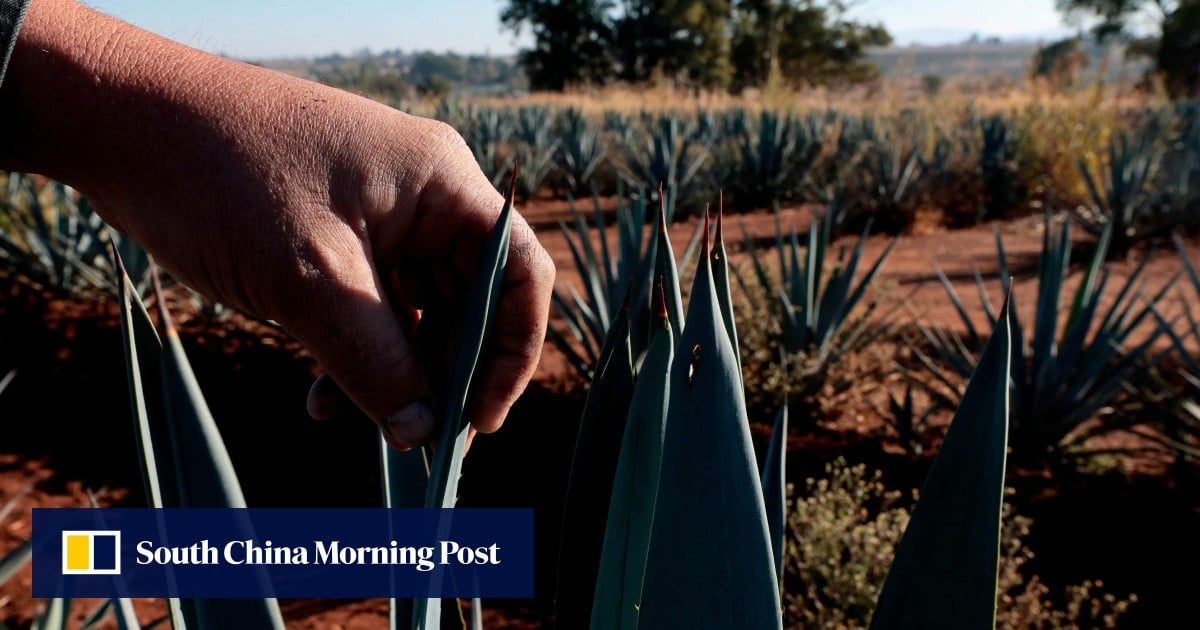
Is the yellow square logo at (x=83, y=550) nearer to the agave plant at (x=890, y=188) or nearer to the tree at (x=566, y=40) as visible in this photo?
the agave plant at (x=890, y=188)

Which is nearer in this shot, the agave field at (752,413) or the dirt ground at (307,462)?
the agave field at (752,413)

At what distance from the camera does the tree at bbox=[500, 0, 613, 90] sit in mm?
31922

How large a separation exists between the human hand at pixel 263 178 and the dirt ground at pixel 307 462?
130 centimetres

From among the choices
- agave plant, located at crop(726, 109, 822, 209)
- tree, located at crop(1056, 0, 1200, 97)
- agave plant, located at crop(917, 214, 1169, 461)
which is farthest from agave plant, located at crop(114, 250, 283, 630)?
tree, located at crop(1056, 0, 1200, 97)

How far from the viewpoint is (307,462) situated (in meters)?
3.04

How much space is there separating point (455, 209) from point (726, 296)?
355mm

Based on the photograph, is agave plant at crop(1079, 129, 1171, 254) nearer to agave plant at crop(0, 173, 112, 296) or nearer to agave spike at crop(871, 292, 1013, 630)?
agave spike at crop(871, 292, 1013, 630)

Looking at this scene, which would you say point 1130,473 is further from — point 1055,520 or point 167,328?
point 167,328

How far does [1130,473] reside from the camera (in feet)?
9.25

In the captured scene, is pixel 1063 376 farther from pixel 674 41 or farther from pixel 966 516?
pixel 674 41

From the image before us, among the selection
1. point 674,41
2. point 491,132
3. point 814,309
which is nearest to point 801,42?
point 674,41

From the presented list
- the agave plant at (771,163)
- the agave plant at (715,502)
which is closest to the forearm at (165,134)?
the agave plant at (715,502)

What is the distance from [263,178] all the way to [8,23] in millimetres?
269

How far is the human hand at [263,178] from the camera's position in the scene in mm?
854
